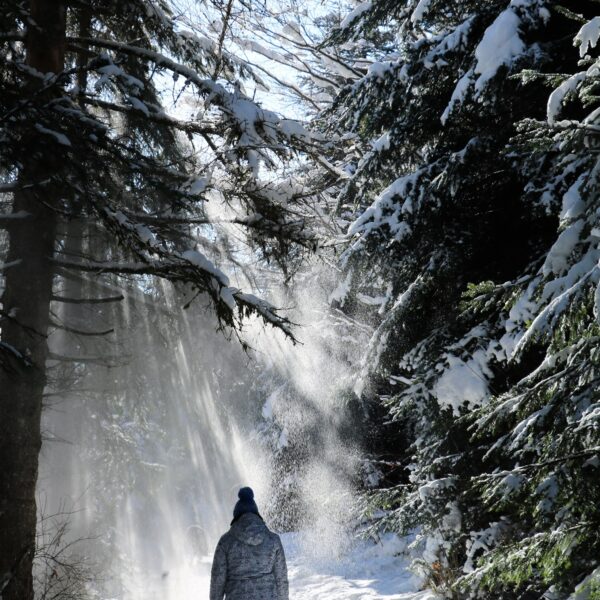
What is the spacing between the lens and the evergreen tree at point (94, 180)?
491 centimetres

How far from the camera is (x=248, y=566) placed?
15.2 feet

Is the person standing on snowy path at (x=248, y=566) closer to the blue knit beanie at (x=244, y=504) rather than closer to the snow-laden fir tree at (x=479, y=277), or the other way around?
the blue knit beanie at (x=244, y=504)

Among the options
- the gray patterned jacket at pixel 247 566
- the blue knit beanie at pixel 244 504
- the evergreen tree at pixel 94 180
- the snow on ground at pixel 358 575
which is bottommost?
the gray patterned jacket at pixel 247 566

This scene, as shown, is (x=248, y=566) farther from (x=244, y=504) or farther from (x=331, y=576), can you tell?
(x=331, y=576)

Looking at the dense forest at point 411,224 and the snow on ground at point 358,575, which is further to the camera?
the snow on ground at point 358,575

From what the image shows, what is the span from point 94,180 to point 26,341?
5.98 feet

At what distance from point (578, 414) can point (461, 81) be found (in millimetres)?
3100

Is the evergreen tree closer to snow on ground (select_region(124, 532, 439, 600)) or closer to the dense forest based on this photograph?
the dense forest

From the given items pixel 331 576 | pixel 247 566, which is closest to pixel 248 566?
pixel 247 566

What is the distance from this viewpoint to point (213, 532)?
97.0 feet

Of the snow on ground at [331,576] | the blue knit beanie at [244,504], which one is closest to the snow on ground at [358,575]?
the snow on ground at [331,576]

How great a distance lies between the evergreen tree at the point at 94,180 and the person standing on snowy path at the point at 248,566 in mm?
1696

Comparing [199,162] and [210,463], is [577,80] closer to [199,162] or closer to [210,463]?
[199,162]

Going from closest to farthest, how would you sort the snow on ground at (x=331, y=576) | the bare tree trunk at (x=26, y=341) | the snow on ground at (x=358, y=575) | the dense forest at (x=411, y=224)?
the dense forest at (x=411, y=224), the bare tree trunk at (x=26, y=341), the snow on ground at (x=358, y=575), the snow on ground at (x=331, y=576)
